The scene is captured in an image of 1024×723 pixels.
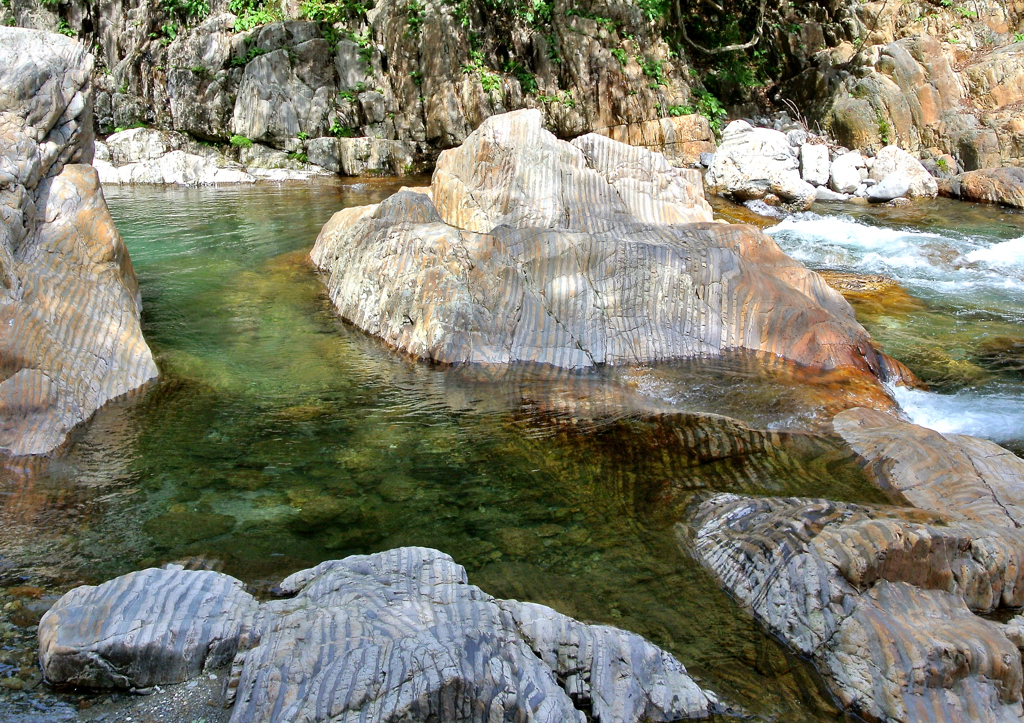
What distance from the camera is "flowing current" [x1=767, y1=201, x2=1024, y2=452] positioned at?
6410mm

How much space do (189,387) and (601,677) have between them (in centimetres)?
448

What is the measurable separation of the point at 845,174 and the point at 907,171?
1150mm

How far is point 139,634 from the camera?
3061 millimetres

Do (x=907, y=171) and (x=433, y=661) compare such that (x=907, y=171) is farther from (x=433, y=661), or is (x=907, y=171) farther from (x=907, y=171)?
(x=433, y=661)

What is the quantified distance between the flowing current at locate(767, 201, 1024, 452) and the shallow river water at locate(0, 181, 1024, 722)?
0.15 feet

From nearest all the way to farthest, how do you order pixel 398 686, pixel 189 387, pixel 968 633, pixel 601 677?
1. pixel 398 686
2. pixel 601 677
3. pixel 968 633
4. pixel 189 387

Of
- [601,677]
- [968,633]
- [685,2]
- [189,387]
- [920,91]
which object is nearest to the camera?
[601,677]

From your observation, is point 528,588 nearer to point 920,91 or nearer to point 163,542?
point 163,542

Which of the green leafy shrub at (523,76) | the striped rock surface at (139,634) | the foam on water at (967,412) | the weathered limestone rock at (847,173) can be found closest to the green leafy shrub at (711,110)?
the green leafy shrub at (523,76)

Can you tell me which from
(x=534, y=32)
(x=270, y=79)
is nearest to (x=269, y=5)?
(x=270, y=79)

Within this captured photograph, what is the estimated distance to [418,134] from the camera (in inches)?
791

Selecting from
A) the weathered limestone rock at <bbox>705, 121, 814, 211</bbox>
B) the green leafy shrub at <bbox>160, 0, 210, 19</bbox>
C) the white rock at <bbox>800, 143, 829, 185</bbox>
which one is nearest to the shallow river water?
the weathered limestone rock at <bbox>705, 121, 814, 211</bbox>

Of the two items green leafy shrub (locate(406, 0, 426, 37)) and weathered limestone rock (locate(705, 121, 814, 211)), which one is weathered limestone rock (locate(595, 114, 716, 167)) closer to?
weathered limestone rock (locate(705, 121, 814, 211))

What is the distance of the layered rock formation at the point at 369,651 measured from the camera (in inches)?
109
